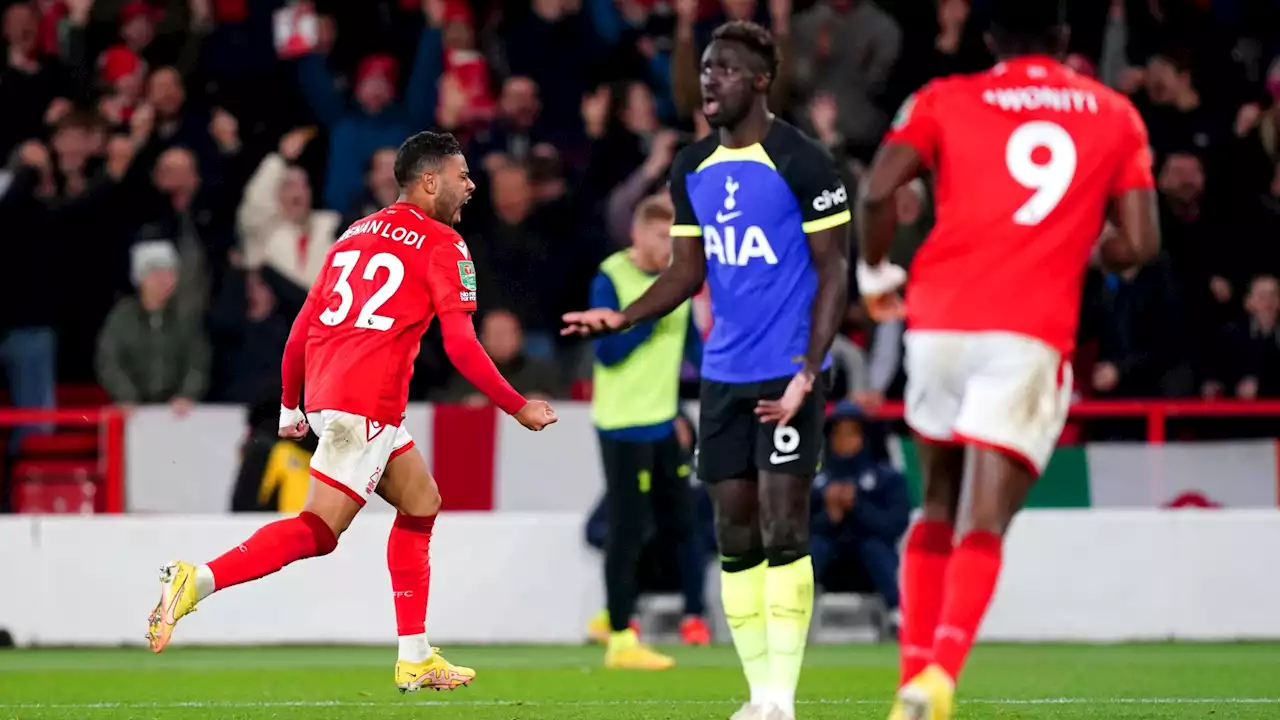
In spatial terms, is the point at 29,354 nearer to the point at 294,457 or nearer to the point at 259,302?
the point at 259,302

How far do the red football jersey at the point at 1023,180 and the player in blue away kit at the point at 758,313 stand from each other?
1.29 metres

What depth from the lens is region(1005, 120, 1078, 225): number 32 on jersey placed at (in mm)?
5852

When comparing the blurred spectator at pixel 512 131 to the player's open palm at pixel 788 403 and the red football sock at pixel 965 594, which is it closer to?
the player's open palm at pixel 788 403

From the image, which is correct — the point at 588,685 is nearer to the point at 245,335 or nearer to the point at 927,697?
the point at 927,697

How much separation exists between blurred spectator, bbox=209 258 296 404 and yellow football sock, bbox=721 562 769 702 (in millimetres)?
7448

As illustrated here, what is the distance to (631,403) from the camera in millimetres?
10930

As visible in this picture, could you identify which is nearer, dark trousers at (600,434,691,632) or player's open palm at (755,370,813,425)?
player's open palm at (755,370,813,425)

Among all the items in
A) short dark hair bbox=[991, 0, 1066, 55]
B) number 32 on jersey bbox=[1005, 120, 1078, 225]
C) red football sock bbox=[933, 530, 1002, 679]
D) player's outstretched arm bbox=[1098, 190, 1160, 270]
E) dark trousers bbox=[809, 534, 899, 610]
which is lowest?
dark trousers bbox=[809, 534, 899, 610]

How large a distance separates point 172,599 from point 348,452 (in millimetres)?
873

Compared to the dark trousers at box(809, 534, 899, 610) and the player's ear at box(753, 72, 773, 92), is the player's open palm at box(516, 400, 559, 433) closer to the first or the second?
the player's ear at box(753, 72, 773, 92)

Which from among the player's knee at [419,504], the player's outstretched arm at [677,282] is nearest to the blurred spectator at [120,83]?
the player's knee at [419,504]

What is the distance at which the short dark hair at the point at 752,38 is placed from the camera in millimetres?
7363

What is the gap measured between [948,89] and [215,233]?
10.1m

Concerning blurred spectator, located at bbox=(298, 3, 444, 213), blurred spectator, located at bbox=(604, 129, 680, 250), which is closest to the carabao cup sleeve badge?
blurred spectator, located at bbox=(604, 129, 680, 250)
